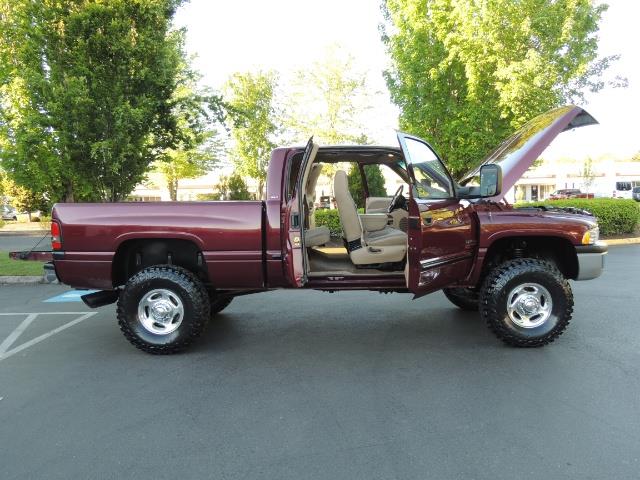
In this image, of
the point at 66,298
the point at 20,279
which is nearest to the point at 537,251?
the point at 66,298

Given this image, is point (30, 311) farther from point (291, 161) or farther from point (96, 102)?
point (291, 161)

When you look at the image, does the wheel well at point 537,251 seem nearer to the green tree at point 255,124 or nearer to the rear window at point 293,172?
the rear window at point 293,172

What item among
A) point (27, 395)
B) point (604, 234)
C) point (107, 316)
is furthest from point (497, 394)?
point (604, 234)

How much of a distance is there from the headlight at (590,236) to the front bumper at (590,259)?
0.04m

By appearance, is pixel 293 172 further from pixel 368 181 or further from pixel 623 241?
pixel 623 241

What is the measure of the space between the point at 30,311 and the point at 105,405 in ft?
12.9

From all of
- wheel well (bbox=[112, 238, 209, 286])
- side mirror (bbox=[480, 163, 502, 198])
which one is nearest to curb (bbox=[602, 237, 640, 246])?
side mirror (bbox=[480, 163, 502, 198])

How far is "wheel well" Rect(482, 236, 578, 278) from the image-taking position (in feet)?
16.2

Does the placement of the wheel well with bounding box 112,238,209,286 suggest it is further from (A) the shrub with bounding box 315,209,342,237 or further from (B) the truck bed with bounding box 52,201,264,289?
(A) the shrub with bounding box 315,209,342,237

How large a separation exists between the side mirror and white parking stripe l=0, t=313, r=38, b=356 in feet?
16.4

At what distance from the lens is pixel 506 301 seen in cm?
455

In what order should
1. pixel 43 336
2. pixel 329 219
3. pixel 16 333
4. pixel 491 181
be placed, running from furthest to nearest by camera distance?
pixel 329 219, pixel 16 333, pixel 43 336, pixel 491 181

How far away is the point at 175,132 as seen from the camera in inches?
382

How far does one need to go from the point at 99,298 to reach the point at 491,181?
13.5 ft
